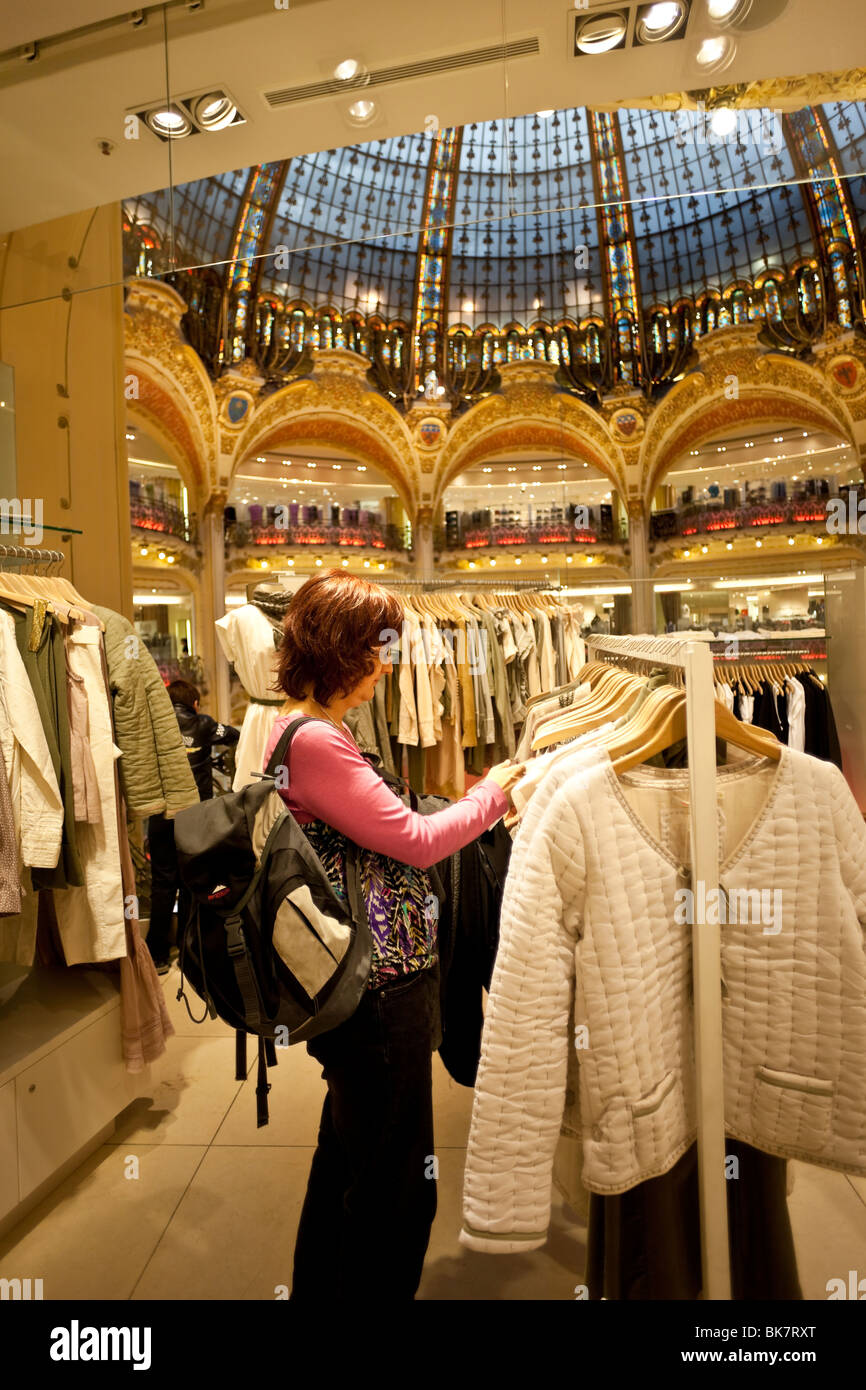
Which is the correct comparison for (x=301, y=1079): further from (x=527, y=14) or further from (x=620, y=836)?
(x=527, y=14)

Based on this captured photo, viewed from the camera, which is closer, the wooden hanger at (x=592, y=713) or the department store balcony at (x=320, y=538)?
the wooden hanger at (x=592, y=713)

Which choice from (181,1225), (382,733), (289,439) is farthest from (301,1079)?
(289,439)

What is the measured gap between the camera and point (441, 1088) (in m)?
2.94

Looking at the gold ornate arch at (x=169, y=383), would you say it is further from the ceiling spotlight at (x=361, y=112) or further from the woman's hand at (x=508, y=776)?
the woman's hand at (x=508, y=776)

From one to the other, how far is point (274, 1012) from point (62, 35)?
286 centimetres

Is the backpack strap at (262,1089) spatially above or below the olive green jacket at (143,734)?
below

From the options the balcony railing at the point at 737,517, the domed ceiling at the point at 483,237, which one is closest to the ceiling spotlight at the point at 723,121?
the domed ceiling at the point at 483,237

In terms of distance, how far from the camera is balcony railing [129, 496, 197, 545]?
11.5m

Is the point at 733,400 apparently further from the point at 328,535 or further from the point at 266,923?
the point at 266,923

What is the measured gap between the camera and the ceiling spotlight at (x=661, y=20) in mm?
2094

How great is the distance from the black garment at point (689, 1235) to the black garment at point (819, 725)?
8.57 feet

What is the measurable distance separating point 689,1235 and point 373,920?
85 centimetres

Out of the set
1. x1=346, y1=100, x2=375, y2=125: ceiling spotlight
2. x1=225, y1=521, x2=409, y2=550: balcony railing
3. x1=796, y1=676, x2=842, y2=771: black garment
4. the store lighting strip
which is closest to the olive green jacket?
x1=346, y1=100, x2=375, y2=125: ceiling spotlight

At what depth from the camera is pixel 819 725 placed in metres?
3.74
